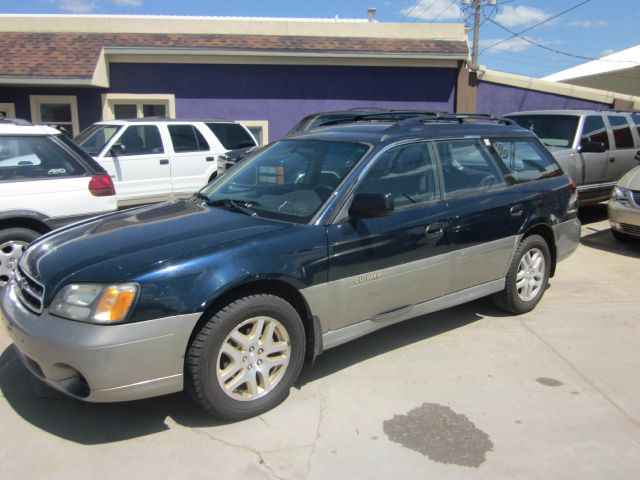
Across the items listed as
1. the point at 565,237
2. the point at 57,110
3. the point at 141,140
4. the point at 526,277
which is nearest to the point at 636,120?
the point at 565,237

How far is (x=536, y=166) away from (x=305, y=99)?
1013 cm

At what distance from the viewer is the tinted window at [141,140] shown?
956 centimetres

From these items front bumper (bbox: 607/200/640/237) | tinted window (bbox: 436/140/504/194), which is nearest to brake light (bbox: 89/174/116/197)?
tinted window (bbox: 436/140/504/194)

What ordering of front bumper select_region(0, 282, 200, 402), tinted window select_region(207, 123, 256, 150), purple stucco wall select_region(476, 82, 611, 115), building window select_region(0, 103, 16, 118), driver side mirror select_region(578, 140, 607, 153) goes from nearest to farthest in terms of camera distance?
front bumper select_region(0, 282, 200, 402)
driver side mirror select_region(578, 140, 607, 153)
tinted window select_region(207, 123, 256, 150)
building window select_region(0, 103, 16, 118)
purple stucco wall select_region(476, 82, 611, 115)

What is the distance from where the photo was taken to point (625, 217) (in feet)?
24.9

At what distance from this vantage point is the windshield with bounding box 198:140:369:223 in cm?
387

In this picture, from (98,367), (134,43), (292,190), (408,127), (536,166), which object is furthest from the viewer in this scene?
(134,43)

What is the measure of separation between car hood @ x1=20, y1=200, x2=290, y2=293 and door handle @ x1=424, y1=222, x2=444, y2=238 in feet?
3.72

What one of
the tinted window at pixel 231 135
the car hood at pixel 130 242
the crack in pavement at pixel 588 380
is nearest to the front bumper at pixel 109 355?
the car hood at pixel 130 242

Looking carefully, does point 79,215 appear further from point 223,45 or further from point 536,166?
point 223,45

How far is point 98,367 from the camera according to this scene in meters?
2.90

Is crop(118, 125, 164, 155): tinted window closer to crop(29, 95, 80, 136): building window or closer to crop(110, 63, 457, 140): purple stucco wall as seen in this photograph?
crop(110, 63, 457, 140): purple stucco wall

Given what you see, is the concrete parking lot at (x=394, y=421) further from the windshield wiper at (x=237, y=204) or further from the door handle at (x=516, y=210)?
the windshield wiper at (x=237, y=204)

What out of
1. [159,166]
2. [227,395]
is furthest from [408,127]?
[159,166]
